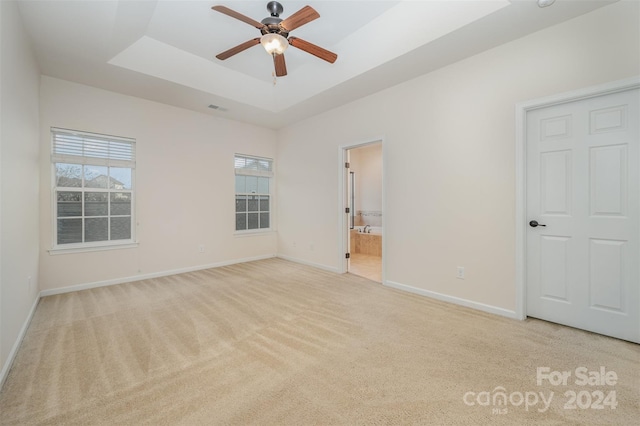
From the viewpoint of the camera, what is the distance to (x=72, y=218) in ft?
11.9

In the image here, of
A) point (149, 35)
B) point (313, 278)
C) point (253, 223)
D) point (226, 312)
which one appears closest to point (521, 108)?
point (313, 278)

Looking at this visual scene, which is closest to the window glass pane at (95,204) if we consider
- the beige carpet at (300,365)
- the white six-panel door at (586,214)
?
the beige carpet at (300,365)

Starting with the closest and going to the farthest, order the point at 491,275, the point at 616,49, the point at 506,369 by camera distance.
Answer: the point at 506,369, the point at 616,49, the point at 491,275

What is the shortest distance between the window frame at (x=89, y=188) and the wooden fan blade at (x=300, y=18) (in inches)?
125

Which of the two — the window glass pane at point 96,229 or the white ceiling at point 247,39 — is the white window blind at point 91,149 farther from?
the window glass pane at point 96,229

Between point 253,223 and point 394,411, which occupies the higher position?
point 253,223

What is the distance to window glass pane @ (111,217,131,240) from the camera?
3.96 meters

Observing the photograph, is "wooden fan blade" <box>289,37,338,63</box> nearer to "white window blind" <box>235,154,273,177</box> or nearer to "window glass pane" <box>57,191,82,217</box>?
"white window blind" <box>235,154,273,177</box>

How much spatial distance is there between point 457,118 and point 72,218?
5.19 metres

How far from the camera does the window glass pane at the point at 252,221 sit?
551 centimetres

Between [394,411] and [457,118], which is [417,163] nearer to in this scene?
[457,118]

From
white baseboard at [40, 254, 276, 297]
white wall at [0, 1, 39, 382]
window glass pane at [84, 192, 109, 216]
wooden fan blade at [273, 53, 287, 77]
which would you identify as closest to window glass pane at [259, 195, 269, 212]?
white baseboard at [40, 254, 276, 297]

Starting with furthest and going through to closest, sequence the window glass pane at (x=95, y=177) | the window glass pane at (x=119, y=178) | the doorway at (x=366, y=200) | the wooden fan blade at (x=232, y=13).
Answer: the doorway at (x=366, y=200)
the window glass pane at (x=119, y=178)
the window glass pane at (x=95, y=177)
the wooden fan blade at (x=232, y=13)

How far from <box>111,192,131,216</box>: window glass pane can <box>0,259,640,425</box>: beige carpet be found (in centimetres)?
139
